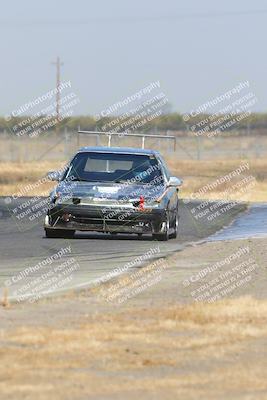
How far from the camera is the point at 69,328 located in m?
12.2

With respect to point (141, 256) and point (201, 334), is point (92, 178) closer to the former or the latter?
point (141, 256)

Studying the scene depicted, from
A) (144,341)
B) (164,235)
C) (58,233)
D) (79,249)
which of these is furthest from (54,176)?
(144,341)

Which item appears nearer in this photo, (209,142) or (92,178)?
(92,178)

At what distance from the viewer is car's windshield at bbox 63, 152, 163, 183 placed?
24094 mm

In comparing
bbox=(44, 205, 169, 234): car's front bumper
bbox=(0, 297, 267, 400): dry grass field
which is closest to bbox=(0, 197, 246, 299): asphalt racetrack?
bbox=(44, 205, 169, 234): car's front bumper

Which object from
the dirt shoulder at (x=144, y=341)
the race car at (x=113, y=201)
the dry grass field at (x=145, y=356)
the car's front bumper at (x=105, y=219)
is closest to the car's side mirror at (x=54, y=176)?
the race car at (x=113, y=201)

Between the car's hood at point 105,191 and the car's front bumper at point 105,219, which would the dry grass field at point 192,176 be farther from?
the car's front bumper at point 105,219

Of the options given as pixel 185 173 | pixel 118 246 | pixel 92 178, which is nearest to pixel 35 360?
pixel 118 246

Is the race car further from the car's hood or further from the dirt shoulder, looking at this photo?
the dirt shoulder

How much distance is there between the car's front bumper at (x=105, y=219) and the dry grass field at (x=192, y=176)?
1874 cm

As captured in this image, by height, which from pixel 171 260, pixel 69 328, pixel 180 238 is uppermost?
pixel 69 328

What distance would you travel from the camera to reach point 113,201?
76.7 ft

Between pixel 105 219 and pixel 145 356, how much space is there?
12.6 metres

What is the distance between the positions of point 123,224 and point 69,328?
11216 millimetres
